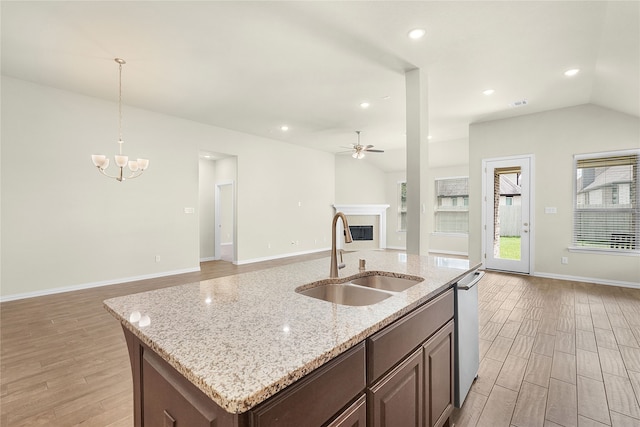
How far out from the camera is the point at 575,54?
3.36 metres

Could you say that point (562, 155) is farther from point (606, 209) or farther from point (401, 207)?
point (401, 207)

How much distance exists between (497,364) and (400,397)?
1.80 metres

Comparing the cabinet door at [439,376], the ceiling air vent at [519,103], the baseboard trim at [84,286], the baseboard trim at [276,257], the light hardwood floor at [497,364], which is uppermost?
the ceiling air vent at [519,103]

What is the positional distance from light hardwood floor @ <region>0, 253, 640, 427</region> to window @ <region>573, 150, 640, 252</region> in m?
1.07

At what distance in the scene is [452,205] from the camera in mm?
8305

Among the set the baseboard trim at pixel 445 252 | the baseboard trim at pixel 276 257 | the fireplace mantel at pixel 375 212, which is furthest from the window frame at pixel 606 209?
the baseboard trim at pixel 276 257

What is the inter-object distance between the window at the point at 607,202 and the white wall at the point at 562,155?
0.13 metres

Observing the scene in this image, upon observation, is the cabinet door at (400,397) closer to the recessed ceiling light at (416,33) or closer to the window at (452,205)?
the recessed ceiling light at (416,33)

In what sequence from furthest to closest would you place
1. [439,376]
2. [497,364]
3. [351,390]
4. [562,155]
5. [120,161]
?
[562,155], [120,161], [497,364], [439,376], [351,390]

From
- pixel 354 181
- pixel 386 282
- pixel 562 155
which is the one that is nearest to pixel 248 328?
pixel 386 282

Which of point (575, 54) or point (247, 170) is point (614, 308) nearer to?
point (575, 54)

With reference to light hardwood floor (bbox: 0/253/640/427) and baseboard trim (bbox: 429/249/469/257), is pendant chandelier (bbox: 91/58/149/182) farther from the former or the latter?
baseboard trim (bbox: 429/249/469/257)

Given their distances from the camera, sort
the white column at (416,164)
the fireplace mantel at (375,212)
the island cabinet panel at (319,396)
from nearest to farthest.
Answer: the island cabinet panel at (319,396) < the white column at (416,164) < the fireplace mantel at (375,212)

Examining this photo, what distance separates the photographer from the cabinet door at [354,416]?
0.83 m
